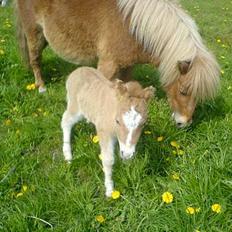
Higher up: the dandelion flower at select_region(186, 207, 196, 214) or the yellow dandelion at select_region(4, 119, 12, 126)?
the dandelion flower at select_region(186, 207, 196, 214)

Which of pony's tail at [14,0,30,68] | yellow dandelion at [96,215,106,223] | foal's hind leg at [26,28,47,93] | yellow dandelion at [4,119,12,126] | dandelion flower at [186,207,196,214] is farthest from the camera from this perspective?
pony's tail at [14,0,30,68]

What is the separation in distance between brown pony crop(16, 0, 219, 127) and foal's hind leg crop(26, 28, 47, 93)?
0.36 meters

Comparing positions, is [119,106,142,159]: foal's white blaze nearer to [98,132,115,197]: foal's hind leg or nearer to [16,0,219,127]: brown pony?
[98,132,115,197]: foal's hind leg

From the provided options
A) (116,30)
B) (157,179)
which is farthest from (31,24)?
(157,179)

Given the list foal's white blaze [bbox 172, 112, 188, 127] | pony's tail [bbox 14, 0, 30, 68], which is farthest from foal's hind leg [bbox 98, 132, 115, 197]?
pony's tail [bbox 14, 0, 30, 68]

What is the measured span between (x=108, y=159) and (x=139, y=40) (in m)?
1.96

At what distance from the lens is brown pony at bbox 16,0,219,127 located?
4.67 metres

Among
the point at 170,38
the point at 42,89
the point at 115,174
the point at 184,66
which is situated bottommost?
the point at 42,89

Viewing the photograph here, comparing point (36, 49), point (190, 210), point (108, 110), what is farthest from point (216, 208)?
point (36, 49)

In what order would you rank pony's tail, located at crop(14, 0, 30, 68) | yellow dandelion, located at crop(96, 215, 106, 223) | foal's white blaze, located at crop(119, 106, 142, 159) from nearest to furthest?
foal's white blaze, located at crop(119, 106, 142, 159) → yellow dandelion, located at crop(96, 215, 106, 223) → pony's tail, located at crop(14, 0, 30, 68)

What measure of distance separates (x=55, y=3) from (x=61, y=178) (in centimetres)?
273

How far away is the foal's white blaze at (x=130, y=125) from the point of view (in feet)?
10.3

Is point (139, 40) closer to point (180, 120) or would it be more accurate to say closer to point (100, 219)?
point (180, 120)

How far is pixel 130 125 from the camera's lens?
3.15 metres
